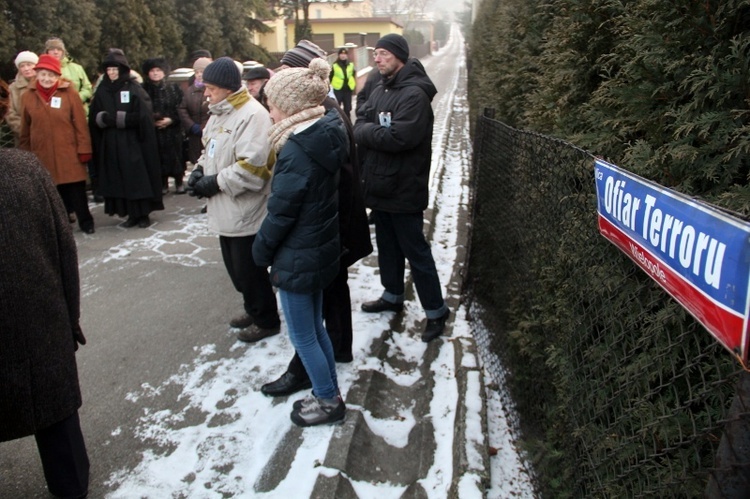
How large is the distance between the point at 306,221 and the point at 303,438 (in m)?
1.12

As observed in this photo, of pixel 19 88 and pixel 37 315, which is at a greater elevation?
pixel 19 88

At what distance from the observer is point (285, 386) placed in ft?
10.1

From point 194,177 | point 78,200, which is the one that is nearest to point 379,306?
point 194,177

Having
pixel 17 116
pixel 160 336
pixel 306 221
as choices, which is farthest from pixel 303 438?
pixel 17 116

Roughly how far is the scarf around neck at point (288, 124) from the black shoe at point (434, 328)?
1872 mm

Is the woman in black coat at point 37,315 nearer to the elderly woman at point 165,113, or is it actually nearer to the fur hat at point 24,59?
the fur hat at point 24,59

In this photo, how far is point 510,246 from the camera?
3551 millimetres

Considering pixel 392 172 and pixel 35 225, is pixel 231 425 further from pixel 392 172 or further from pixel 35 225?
pixel 392 172

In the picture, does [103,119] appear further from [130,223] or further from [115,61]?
[130,223]

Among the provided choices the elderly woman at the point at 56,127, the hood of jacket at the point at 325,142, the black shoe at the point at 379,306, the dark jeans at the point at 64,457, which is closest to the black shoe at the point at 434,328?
the black shoe at the point at 379,306

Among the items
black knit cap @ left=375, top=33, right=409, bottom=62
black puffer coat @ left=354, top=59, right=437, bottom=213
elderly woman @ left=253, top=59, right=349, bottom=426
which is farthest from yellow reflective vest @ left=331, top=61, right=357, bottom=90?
elderly woman @ left=253, top=59, right=349, bottom=426

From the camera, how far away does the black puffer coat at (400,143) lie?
3387 millimetres

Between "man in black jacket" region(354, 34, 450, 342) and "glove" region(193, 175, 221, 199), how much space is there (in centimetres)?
95

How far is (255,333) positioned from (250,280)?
1.37ft
